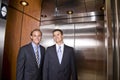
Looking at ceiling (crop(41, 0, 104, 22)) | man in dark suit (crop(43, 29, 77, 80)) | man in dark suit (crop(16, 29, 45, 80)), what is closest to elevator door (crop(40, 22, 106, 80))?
ceiling (crop(41, 0, 104, 22))

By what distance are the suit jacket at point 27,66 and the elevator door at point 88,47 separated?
1.51m

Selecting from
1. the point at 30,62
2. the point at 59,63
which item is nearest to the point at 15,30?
the point at 30,62

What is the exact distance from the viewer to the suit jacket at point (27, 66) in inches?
86.7

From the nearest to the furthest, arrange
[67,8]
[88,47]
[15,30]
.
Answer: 1. [15,30]
2. [88,47]
3. [67,8]

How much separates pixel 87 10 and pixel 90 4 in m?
0.17

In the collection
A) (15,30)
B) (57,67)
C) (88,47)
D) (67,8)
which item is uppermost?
(67,8)

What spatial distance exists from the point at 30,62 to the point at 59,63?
468 mm

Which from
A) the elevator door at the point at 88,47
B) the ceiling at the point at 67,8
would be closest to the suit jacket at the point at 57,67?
the elevator door at the point at 88,47

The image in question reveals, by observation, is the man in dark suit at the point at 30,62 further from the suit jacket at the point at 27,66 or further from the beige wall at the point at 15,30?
the beige wall at the point at 15,30

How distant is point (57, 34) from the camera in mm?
2439

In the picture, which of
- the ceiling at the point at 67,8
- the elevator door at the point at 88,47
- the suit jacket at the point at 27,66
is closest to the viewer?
the suit jacket at the point at 27,66

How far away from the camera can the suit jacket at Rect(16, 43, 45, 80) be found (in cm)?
220

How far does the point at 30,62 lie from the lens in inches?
89.9

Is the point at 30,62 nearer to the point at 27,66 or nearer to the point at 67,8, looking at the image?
the point at 27,66
